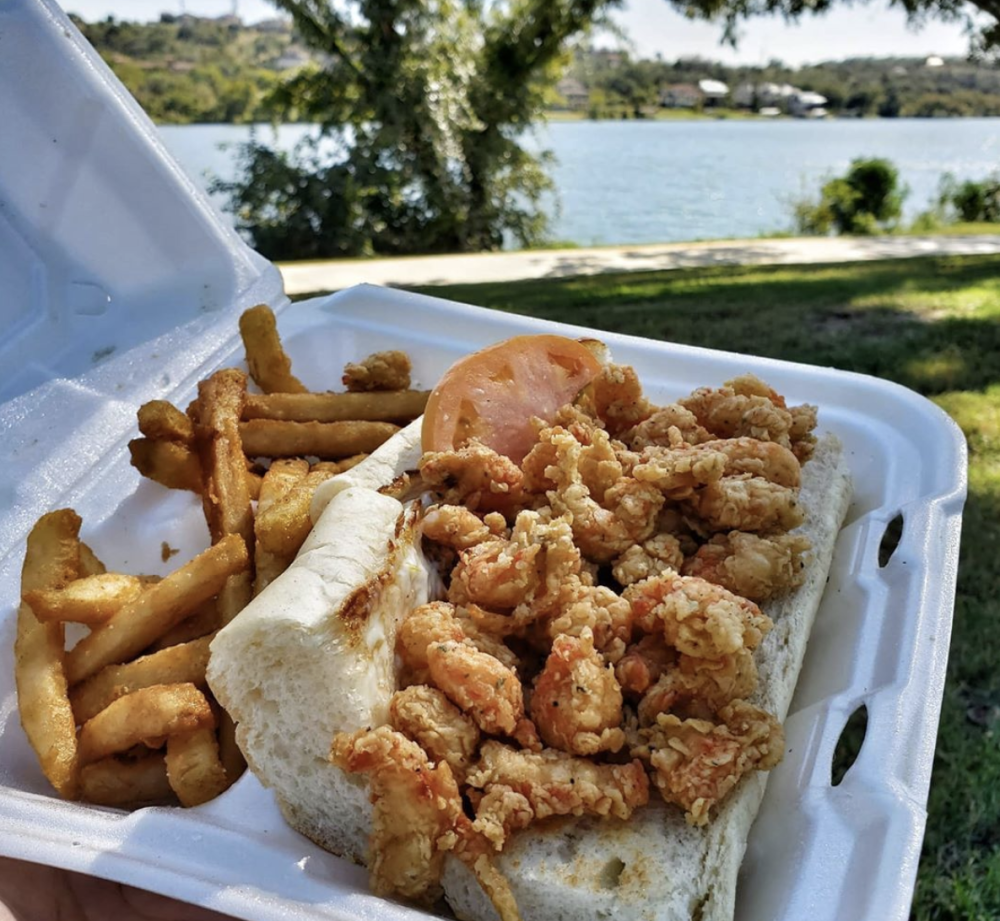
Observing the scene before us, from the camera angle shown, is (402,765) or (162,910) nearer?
(402,765)

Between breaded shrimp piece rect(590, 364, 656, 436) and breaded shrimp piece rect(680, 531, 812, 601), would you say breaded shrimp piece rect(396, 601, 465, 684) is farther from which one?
breaded shrimp piece rect(590, 364, 656, 436)

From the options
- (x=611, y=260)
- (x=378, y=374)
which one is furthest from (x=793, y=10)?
(x=378, y=374)

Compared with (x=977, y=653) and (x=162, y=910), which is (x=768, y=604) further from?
(x=977, y=653)

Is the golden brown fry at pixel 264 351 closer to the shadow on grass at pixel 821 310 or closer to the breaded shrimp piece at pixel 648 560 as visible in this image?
the breaded shrimp piece at pixel 648 560

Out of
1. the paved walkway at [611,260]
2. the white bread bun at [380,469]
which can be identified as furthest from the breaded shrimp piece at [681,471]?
the paved walkway at [611,260]

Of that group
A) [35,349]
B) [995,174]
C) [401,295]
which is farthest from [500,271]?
[995,174]

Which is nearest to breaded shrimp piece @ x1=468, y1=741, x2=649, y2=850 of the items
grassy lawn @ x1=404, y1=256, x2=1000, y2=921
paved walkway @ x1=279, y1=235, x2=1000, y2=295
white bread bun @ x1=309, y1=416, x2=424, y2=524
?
white bread bun @ x1=309, y1=416, x2=424, y2=524
